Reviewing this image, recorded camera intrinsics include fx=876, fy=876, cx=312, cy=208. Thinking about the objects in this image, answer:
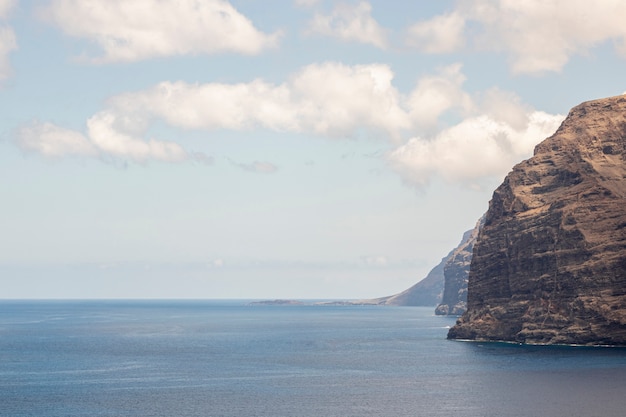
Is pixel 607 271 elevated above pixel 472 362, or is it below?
above

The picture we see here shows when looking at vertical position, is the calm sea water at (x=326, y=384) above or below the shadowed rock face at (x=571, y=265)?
below

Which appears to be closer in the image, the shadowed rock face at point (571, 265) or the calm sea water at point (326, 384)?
the calm sea water at point (326, 384)

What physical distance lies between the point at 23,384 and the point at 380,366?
6513cm

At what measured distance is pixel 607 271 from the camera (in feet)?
597

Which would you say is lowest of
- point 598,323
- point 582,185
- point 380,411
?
point 380,411

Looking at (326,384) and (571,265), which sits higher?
(571,265)

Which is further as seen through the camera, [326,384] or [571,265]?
[571,265]

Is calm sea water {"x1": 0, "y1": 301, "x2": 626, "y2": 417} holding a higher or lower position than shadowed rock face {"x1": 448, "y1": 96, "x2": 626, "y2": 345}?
lower

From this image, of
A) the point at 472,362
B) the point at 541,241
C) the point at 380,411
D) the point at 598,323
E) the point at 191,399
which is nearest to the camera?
the point at 380,411

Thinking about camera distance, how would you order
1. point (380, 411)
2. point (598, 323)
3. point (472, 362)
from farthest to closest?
point (598, 323)
point (472, 362)
point (380, 411)

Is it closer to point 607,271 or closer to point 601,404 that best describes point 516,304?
point 607,271

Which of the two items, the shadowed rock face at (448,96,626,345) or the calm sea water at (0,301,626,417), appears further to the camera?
the shadowed rock face at (448,96,626,345)

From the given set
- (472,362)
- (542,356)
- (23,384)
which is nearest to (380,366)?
(472,362)

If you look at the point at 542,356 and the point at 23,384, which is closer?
the point at 23,384
